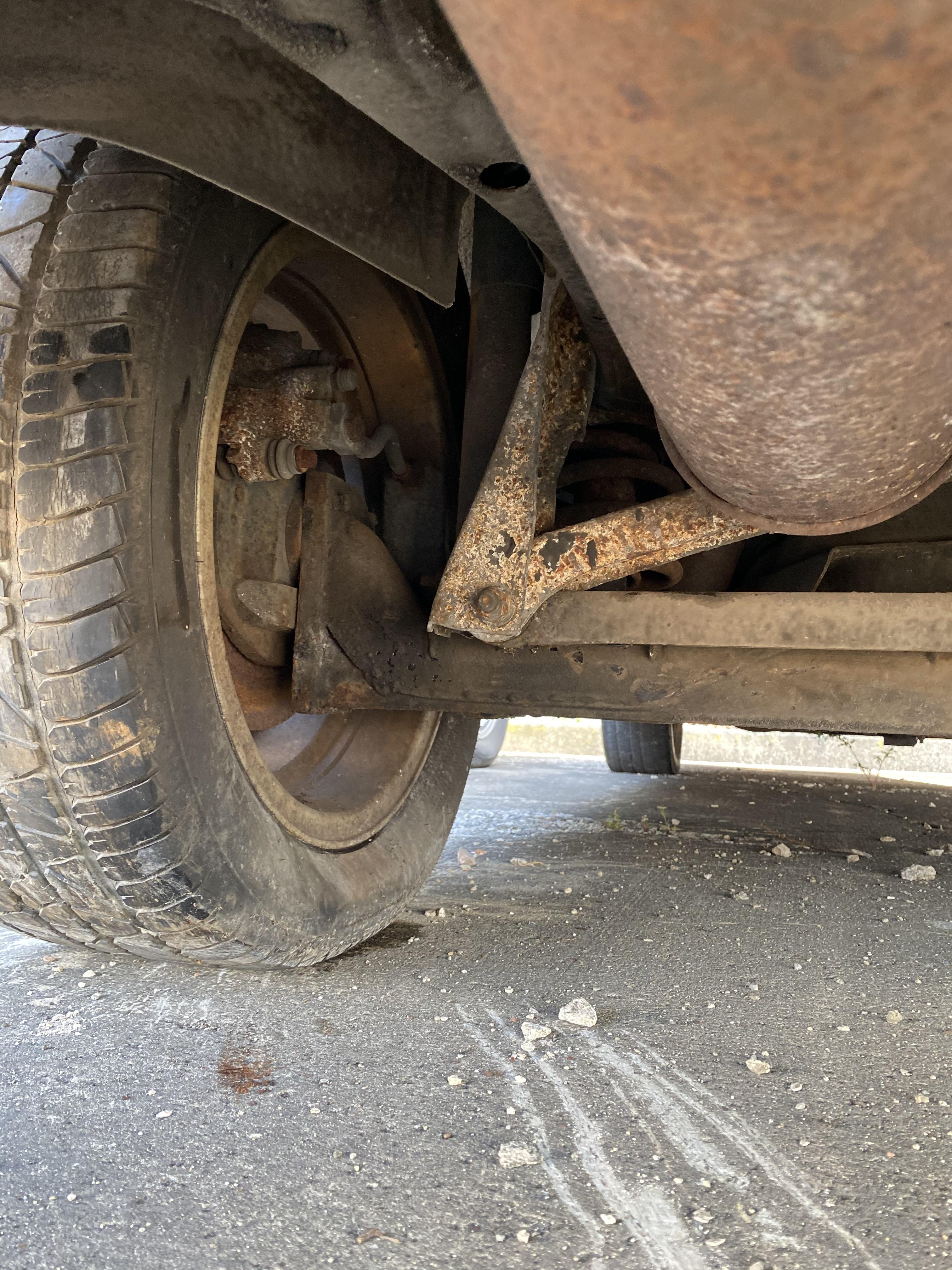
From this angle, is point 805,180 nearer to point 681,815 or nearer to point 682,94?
point 682,94

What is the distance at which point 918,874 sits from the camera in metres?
2.51

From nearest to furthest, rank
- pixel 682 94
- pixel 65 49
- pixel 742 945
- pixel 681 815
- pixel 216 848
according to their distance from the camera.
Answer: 1. pixel 682 94
2. pixel 65 49
3. pixel 216 848
4. pixel 742 945
5. pixel 681 815

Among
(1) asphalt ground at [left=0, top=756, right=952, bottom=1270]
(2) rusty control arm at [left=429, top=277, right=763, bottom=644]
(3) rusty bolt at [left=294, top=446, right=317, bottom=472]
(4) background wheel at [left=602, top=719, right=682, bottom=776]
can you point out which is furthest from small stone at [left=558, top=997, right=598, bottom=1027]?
(4) background wheel at [left=602, top=719, right=682, bottom=776]

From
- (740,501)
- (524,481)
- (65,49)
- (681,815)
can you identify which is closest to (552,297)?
(524,481)

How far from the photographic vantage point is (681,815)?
11.6 feet

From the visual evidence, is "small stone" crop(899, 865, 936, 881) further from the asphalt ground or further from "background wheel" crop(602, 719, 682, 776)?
"background wheel" crop(602, 719, 682, 776)

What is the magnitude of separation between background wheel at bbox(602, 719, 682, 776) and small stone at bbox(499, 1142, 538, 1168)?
11.1 ft

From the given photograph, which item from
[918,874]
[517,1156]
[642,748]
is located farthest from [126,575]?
[642,748]

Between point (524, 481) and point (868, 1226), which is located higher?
point (524, 481)

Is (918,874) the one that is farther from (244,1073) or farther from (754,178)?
(754,178)

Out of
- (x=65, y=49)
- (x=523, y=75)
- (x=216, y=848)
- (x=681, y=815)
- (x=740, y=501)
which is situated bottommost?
(x=681, y=815)

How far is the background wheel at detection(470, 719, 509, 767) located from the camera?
5.60 metres

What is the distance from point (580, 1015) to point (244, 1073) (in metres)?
0.54

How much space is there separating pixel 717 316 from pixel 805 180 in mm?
155
